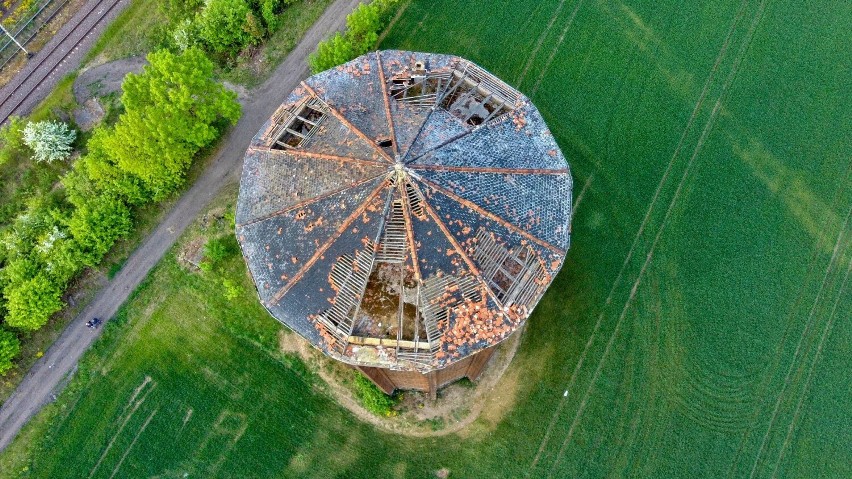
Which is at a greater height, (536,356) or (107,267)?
(536,356)

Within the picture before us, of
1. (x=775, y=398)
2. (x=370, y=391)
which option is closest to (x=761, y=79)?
(x=775, y=398)

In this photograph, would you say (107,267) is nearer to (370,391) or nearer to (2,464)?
(2,464)

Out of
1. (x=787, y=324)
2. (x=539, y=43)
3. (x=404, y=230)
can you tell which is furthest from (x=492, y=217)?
(x=787, y=324)

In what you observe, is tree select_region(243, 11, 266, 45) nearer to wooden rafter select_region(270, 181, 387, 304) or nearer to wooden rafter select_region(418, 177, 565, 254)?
wooden rafter select_region(270, 181, 387, 304)

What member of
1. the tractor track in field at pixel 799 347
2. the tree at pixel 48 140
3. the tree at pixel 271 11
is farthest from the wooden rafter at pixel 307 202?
the tractor track in field at pixel 799 347

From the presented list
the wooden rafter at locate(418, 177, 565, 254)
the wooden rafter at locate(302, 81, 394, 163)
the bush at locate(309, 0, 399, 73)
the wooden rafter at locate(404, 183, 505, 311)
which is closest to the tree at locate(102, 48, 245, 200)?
the bush at locate(309, 0, 399, 73)
